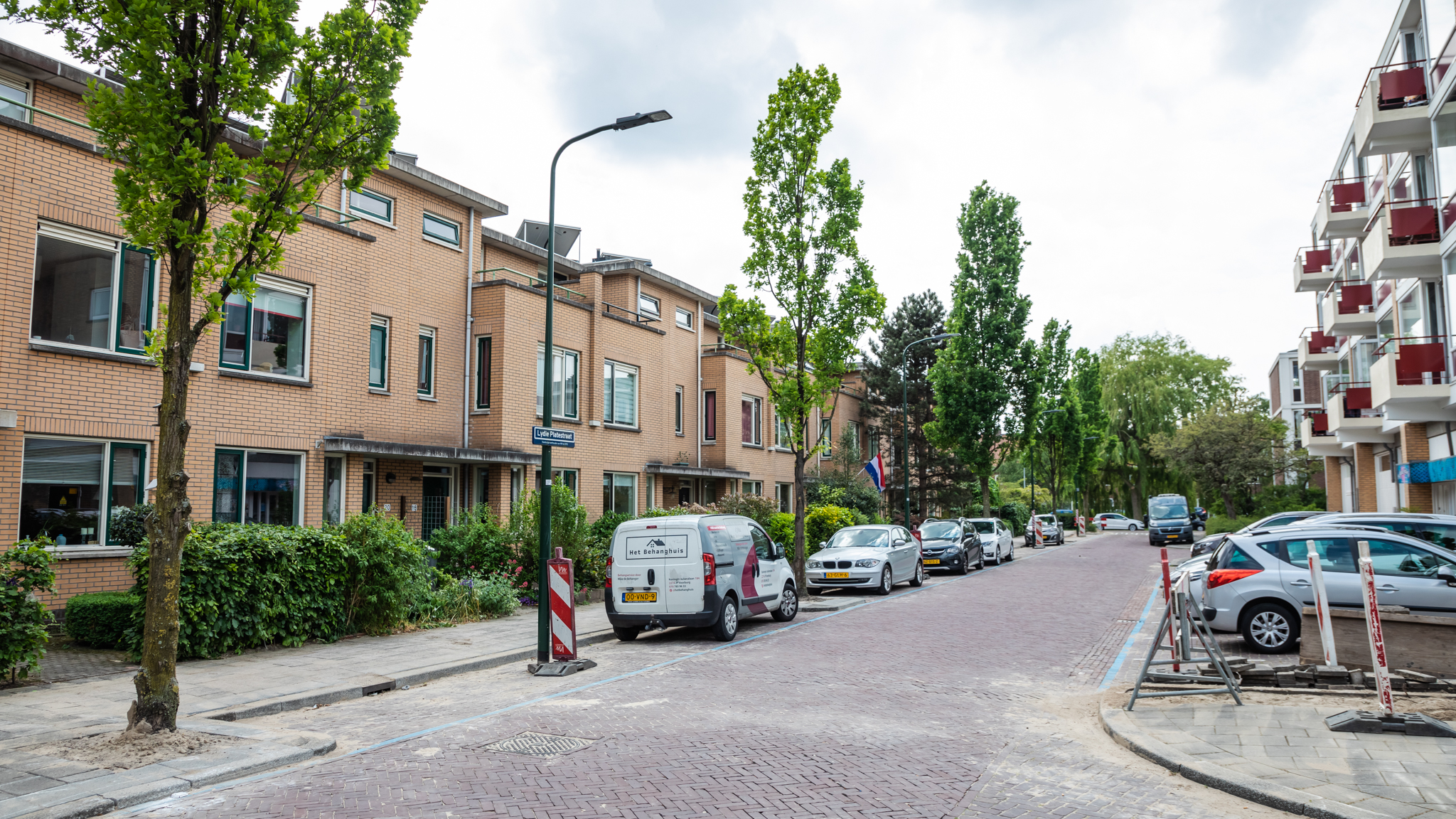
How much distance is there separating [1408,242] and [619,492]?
20142 millimetres

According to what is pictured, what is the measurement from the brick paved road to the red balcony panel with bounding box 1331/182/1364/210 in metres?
25.0

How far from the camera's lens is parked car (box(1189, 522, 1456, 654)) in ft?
34.7

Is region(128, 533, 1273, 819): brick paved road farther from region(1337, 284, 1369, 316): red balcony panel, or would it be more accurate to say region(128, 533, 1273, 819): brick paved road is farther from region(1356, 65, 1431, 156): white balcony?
region(1337, 284, 1369, 316): red balcony panel

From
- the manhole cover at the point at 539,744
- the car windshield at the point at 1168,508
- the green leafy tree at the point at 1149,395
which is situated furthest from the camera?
the green leafy tree at the point at 1149,395

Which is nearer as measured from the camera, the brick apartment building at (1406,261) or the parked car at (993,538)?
the brick apartment building at (1406,261)

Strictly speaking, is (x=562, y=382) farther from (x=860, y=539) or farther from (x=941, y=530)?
(x=941, y=530)

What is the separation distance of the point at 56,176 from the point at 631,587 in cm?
1001

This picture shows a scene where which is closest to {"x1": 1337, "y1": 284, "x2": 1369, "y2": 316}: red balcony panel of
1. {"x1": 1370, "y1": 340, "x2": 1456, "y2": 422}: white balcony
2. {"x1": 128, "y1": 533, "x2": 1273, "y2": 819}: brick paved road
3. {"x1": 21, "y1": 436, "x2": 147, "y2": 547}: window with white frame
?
{"x1": 1370, "y1": 340, "x2": 1456, "y2": 422}: white balcony

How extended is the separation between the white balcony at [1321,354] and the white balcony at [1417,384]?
17009 millimetres

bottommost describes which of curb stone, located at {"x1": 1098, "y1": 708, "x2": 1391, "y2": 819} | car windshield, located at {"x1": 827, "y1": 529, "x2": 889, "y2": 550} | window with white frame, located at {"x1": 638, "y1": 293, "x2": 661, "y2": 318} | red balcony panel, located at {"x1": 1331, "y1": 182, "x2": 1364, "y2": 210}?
curb stone, located at {"x1": 1098, "y1": 708, "x2": 1391, "y2": 819}

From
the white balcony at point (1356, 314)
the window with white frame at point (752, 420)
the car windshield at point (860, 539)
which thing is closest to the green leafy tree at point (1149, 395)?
the white balcony at point (1356, 314)

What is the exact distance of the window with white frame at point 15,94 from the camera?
13.4 metres

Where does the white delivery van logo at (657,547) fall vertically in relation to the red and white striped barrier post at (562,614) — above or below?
above

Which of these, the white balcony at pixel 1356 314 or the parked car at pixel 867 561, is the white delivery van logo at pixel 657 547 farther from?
the white balcony at pixel 1356 314
